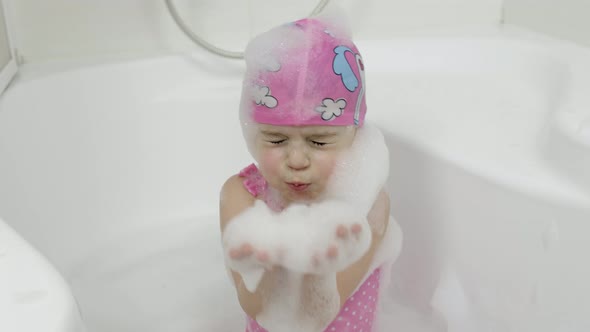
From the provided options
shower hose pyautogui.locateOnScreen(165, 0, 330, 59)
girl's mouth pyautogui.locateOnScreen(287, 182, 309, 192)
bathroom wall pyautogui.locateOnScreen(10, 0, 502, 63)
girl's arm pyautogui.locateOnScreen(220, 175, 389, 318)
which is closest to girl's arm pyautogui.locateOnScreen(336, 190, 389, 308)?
girl's arm pyautogui.locateOnScreen(220, 175, 389, 318)

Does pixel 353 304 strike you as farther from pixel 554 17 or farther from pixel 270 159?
pixel 554 17

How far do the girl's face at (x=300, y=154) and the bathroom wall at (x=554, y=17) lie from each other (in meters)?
0.74

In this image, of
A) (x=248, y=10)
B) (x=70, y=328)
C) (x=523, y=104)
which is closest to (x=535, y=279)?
(x=523, y=104)

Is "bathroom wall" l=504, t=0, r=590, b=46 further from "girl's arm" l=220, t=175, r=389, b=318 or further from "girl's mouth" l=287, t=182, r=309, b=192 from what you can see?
"girl's mouth" l=287, t=182, r=309, b=192

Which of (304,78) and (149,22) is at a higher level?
(304,78)

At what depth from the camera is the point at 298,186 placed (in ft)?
2.43

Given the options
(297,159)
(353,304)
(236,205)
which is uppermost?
(297,159)

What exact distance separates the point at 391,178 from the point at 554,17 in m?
0.58

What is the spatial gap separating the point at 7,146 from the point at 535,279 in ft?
2.79

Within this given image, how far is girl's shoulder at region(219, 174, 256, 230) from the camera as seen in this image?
81cm

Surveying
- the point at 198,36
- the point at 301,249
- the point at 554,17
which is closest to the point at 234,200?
the point at 301,249

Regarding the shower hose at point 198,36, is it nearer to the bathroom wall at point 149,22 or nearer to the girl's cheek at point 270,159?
the bathroom wall at point 149,22

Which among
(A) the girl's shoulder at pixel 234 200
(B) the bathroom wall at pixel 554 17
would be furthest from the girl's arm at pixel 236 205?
(B) the bathroom wall at pixel 554 17

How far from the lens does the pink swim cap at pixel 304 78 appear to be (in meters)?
0.71
